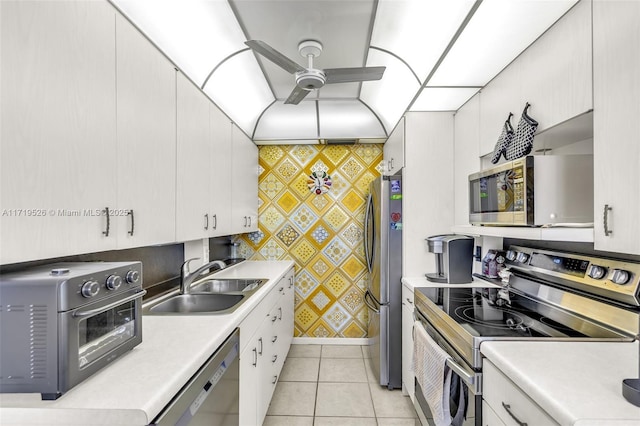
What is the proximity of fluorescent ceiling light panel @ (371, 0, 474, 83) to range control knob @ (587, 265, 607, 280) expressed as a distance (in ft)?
4.31

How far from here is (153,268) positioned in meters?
2.16

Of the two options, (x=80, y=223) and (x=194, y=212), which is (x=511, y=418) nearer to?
(x=80, y=223)

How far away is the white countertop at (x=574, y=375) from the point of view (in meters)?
0.85

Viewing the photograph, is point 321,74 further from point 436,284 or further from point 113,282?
point 436,284

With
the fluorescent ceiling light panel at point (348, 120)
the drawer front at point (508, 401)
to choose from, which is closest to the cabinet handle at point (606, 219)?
the drawer front at point (508, 401)

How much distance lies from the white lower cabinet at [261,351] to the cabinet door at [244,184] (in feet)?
2.25

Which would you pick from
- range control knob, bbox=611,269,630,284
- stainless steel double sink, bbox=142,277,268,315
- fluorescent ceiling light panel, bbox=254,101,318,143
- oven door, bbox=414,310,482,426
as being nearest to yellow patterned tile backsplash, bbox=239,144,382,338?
fluorescent ceiling light panel, bbox=254,101,318,143

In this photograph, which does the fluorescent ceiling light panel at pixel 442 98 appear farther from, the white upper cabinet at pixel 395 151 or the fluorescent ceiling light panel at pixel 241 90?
the fluorescent ceiling light panel at pixel 241 90

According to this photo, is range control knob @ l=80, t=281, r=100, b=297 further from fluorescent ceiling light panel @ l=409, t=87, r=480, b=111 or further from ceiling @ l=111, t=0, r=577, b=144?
fluorescent ceiling light panel @ l=409, t=87, r=480, b=111

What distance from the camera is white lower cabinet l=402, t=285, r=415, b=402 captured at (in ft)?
7.89

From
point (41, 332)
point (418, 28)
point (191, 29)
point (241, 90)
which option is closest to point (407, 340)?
point (418, 28)

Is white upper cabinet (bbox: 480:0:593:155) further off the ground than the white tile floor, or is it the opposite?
white upper cabinet (bbox: 480:0:593:155)

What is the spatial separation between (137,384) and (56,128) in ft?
2.66

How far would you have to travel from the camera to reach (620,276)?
4.50 feet
